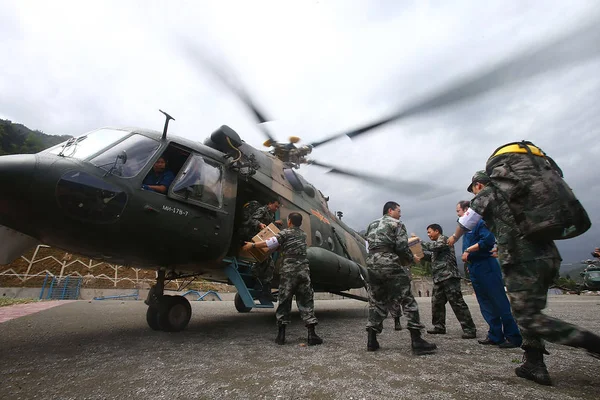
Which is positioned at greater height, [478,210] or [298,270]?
[478,210]

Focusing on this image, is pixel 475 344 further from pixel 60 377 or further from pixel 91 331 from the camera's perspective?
pixel 91 331

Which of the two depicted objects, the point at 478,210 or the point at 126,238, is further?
the point at 126,238

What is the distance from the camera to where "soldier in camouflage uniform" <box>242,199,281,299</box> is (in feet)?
17.1

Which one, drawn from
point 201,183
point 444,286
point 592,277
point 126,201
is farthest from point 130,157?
point 592,277

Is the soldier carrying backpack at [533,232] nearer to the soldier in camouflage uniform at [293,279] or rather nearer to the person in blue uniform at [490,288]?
the person in blue uniform at [490,288]

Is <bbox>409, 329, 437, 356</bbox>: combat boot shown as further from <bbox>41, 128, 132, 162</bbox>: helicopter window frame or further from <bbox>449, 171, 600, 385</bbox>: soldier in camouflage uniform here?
<bbox>41, 128, 132, 162</bbox>: helicopter window frame

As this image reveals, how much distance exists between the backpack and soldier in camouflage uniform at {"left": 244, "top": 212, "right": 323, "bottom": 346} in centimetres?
257

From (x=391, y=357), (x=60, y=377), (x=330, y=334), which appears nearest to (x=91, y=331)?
(x=60, y=377)

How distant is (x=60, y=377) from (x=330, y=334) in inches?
131

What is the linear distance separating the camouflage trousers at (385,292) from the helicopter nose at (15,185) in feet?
12.4

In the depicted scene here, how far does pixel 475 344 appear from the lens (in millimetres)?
3889

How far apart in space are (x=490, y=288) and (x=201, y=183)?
13.6 feet

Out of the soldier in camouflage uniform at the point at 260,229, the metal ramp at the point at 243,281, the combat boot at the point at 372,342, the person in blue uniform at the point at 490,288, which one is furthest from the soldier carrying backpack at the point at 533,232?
the soldier in camouflage uniform at the point at 260,229

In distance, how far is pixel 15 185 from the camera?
308 centimetres
